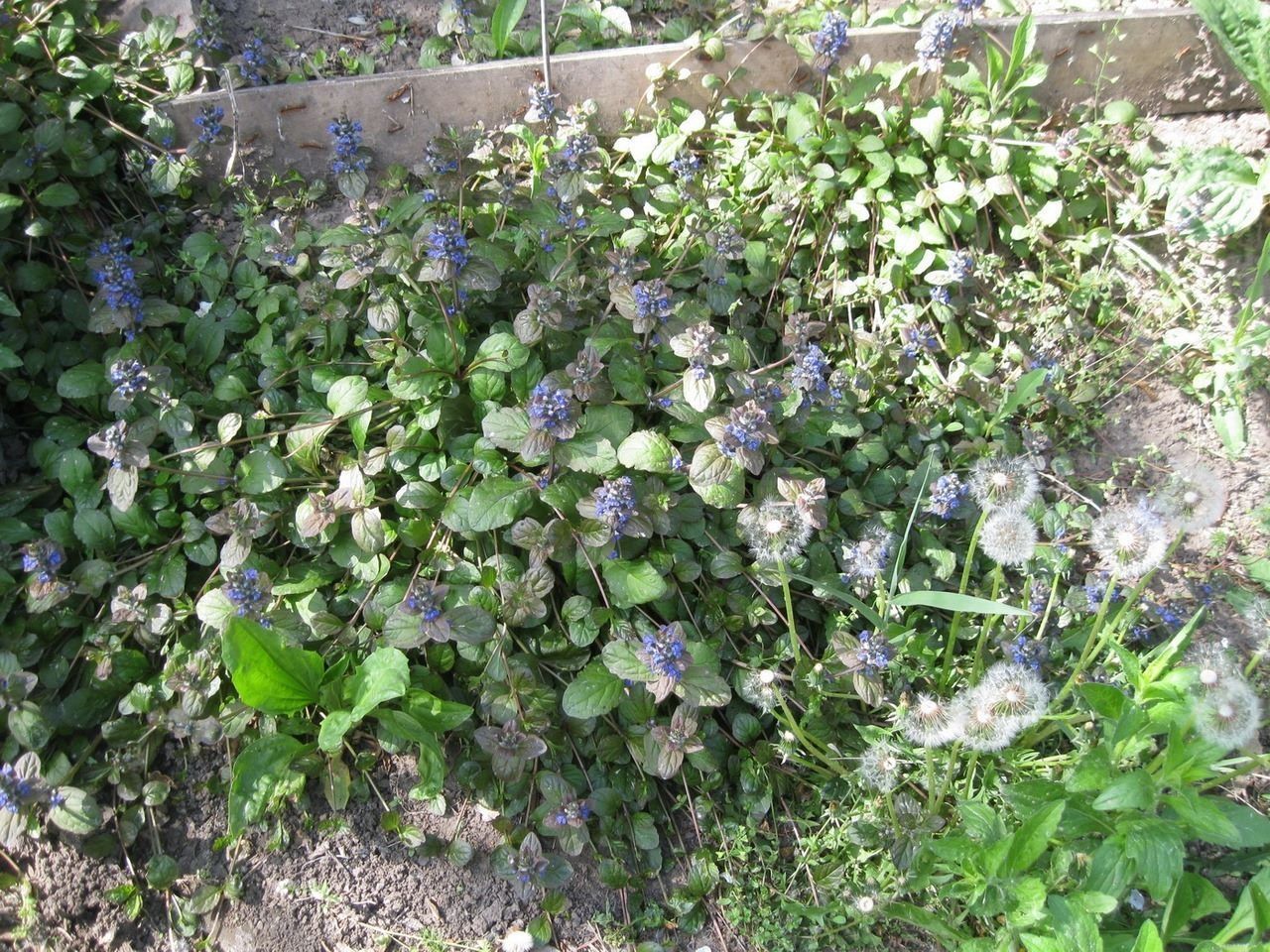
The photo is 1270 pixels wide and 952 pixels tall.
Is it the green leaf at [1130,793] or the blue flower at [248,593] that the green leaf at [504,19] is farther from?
the green leaf at [1130,793]

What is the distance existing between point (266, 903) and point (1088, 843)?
2.02 metres

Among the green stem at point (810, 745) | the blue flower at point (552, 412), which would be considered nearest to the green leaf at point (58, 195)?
the blue flower at point (552, 412)

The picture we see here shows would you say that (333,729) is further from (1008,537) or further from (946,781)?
(1008,537)

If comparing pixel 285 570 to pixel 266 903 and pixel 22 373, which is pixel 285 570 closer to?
pixel 266 903

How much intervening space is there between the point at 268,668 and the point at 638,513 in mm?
979

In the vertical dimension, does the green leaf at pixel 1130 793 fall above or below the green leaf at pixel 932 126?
below

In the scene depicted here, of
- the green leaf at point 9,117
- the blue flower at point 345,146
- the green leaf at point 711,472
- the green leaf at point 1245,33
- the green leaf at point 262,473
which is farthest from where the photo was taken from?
the green leaf at point 1245,33

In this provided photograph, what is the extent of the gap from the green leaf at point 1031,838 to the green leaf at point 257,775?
1.66 m

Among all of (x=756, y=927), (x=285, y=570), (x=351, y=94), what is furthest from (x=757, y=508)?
(x=351, y=94)

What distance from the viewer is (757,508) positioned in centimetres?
247

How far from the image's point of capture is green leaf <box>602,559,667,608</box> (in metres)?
2.38

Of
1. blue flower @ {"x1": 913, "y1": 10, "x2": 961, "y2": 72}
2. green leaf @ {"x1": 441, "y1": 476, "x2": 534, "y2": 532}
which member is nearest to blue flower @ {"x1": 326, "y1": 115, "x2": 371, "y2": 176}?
green leaf @ {"x1": 441, "y1": 476, "x2": 534, "y2": 532}

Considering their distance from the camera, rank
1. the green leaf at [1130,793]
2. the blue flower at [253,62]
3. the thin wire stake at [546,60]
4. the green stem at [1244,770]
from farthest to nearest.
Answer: the blue flower at [253,62] → the thin wire stake at [546,60] → the green stem at [1244,770] → the green leaf at [1130,793]

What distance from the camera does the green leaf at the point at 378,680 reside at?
216 centimetres
